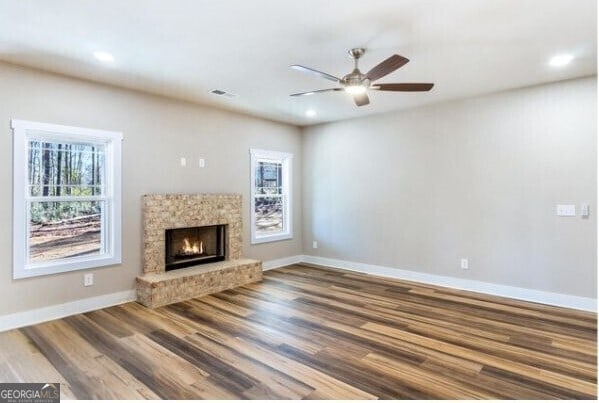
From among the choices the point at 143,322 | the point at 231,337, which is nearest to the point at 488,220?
the point at 231,337

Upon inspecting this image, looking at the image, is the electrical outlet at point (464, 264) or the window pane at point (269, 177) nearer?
the electrical outlet at point (464, 264)

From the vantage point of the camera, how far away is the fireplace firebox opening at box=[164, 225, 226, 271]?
4840 mm

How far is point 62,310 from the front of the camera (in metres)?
3.80

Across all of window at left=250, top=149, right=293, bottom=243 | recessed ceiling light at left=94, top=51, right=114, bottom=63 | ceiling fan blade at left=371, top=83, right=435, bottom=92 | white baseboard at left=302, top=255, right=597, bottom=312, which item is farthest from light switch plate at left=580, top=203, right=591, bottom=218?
recessed ceiling light at left=94, top=51, right=114, bottom=63

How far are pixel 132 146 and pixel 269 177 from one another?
2513 millimetres

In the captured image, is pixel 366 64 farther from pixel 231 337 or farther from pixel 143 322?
pixel 143 322

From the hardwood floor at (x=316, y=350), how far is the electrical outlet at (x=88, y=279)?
1.17 ft

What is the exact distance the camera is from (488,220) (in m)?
4.61

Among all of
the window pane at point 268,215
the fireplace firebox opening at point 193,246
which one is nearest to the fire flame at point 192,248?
the fireplace firebox opening at point 193,246

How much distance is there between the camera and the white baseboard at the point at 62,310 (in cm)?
347

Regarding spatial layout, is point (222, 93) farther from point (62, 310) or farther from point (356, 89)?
point (62, 310)

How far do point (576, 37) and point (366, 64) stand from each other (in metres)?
1.77

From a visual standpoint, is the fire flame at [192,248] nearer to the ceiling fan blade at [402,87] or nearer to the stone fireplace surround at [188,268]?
the stone fireplace surround at [188,268]

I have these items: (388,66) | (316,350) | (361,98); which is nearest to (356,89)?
(361,98)
